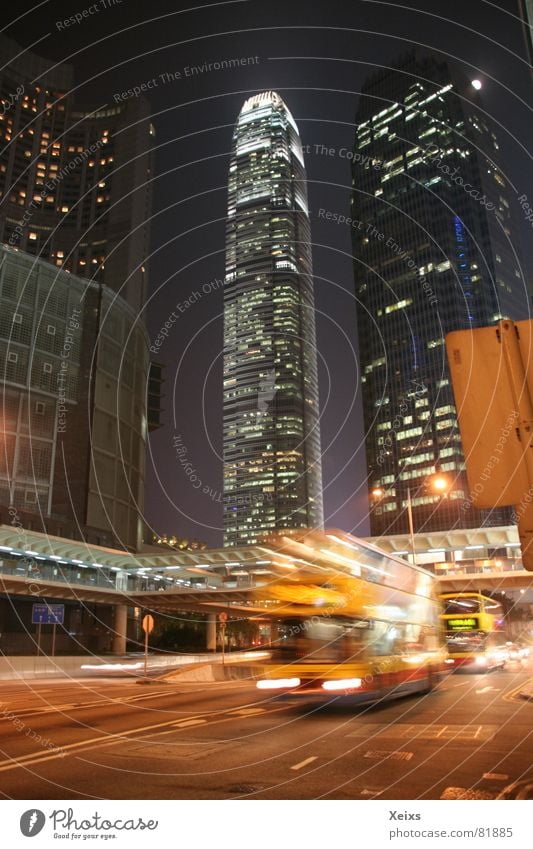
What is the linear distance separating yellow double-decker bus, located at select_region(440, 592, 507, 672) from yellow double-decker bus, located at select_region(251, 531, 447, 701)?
18839mm

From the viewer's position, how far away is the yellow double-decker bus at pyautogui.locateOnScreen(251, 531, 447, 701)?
16.7 metres

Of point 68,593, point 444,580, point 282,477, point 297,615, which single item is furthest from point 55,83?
point 297,615

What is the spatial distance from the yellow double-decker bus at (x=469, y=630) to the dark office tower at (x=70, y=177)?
114049 millimetres
